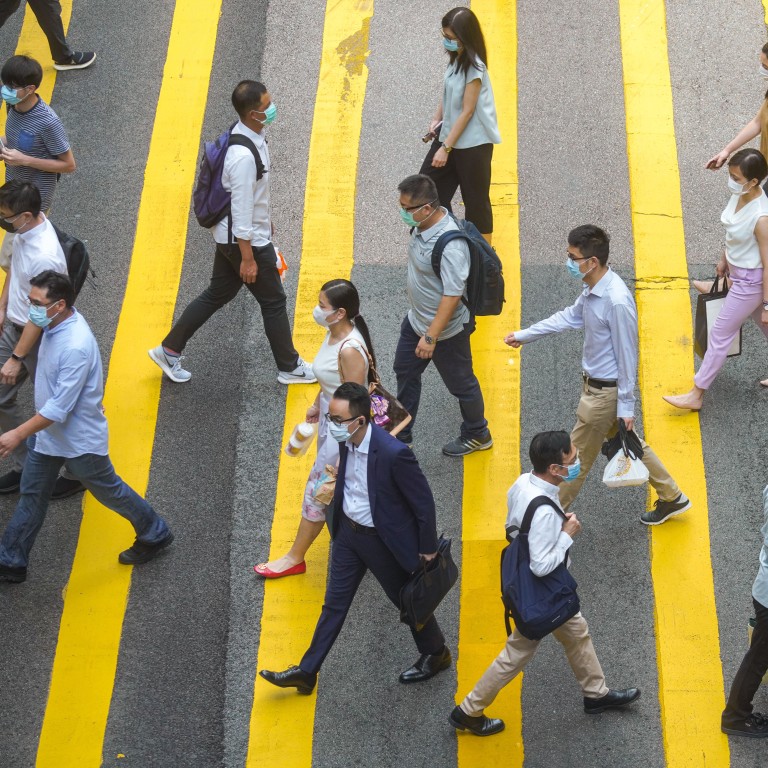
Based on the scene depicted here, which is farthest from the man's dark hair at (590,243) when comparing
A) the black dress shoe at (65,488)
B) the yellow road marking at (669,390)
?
the black dress shoe at (65,488)

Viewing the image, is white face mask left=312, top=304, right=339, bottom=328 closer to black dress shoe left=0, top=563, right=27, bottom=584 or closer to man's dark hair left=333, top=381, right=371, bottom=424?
man's dark hair left=333, top=381, right=371, bottom=424

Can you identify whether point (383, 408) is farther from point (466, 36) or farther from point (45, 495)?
point (466, 36)

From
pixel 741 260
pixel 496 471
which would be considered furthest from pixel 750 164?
pixel 496 471

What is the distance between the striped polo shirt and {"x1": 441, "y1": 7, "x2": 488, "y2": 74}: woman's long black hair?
2.78 m

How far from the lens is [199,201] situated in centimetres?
766

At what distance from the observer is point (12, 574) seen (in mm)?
7223

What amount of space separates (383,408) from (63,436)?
1.90 m

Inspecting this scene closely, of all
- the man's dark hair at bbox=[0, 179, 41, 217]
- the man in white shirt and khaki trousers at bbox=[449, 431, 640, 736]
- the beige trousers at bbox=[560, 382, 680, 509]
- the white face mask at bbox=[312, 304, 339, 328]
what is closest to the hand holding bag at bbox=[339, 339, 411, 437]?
the white face mask at bbox=[312, 304, 339, 328]

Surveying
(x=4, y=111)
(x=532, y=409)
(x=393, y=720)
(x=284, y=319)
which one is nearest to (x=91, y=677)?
(x=393, y=720)

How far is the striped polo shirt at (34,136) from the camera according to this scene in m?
7.96

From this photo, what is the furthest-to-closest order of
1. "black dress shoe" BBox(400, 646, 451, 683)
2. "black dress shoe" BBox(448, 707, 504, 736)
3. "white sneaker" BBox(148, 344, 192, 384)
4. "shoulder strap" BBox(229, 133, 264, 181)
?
"white sneaker" BBox(148, 344, 192, 384), "shoulder strap" BBox(229, 133, 264, 181), "black dress shoe" BBox(400, 646, 451, 683), "black dress shoe" BBox(448, 707, 504, 736)

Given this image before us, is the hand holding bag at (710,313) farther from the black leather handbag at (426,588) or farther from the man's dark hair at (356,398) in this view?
the man's dark hair at (356,398)

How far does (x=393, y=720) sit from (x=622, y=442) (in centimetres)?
209

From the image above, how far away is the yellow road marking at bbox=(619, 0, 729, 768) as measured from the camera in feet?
21.7
